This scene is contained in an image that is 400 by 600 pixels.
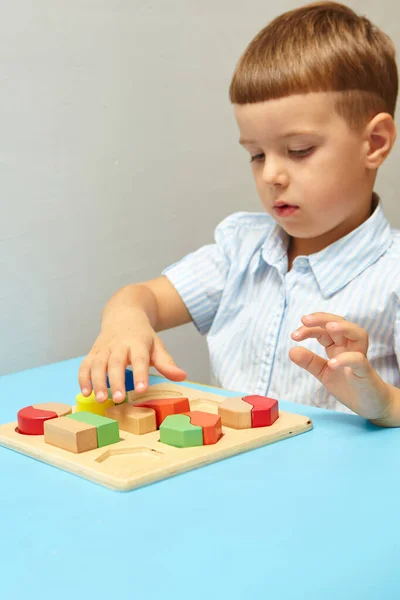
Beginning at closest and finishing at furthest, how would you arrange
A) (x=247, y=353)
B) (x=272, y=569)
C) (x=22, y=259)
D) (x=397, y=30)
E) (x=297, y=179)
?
(x=272, y=569), (x=297, y=179), (x=247, y=353), (x=22, y=259), (x=397, y=30)

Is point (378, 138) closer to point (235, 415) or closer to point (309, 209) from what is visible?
point (309, 209)

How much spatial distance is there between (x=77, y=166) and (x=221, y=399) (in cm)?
51

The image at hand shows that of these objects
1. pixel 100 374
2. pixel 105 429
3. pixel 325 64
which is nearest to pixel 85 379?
pixel 100 374

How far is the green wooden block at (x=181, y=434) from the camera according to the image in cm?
59

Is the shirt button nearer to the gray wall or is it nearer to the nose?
Answer: the nose

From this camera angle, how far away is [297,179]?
0.84 m

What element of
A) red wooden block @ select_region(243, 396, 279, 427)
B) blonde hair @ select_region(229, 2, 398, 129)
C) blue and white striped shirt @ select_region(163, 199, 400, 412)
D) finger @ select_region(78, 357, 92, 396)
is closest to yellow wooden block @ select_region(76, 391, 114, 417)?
finger @ select_region(78, 357, 92, 396)

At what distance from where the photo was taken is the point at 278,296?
0.95 m

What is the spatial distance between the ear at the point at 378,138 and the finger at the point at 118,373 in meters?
0.38

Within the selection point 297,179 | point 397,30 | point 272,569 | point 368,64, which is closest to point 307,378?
point 297,179

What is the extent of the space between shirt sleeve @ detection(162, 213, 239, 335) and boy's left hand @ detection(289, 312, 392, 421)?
1.16 feet

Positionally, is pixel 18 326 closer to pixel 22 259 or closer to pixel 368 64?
pixel 22 259

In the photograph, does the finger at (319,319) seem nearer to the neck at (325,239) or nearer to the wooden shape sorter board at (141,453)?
the wooden shape sorter board at (141,453)

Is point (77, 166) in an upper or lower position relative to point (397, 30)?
A: lower
